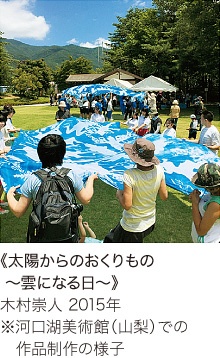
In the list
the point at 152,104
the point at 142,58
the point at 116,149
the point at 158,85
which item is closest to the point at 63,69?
the point at 142,58

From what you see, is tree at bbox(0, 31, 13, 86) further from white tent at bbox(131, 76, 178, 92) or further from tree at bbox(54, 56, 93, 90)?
white tent at bbox(131, 76, 178, 92)

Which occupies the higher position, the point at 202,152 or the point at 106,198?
the point at 202,152

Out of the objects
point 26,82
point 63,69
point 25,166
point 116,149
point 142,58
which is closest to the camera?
point 25,166

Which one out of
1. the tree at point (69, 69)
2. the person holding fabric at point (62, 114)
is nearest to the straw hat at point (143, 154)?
the person holding fabric at point (62, 114)

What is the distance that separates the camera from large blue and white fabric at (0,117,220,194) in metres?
4.00

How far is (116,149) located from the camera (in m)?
5.63

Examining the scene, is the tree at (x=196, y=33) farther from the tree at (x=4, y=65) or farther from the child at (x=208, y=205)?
the tree at (x=4, y=65)

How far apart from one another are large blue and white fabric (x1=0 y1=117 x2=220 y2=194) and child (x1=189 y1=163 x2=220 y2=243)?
1445mm

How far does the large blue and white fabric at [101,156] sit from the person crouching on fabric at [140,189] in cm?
113

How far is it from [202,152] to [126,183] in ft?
9.38

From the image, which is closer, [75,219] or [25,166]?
[75,219]

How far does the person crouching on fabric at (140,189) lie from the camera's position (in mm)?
2465

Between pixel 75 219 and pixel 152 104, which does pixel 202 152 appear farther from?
pixel 152 104

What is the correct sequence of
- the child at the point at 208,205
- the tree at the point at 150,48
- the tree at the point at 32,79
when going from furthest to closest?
the tree at the point at 32,79 < the tree at the point at 150,48 < the child at the point at 208,205
